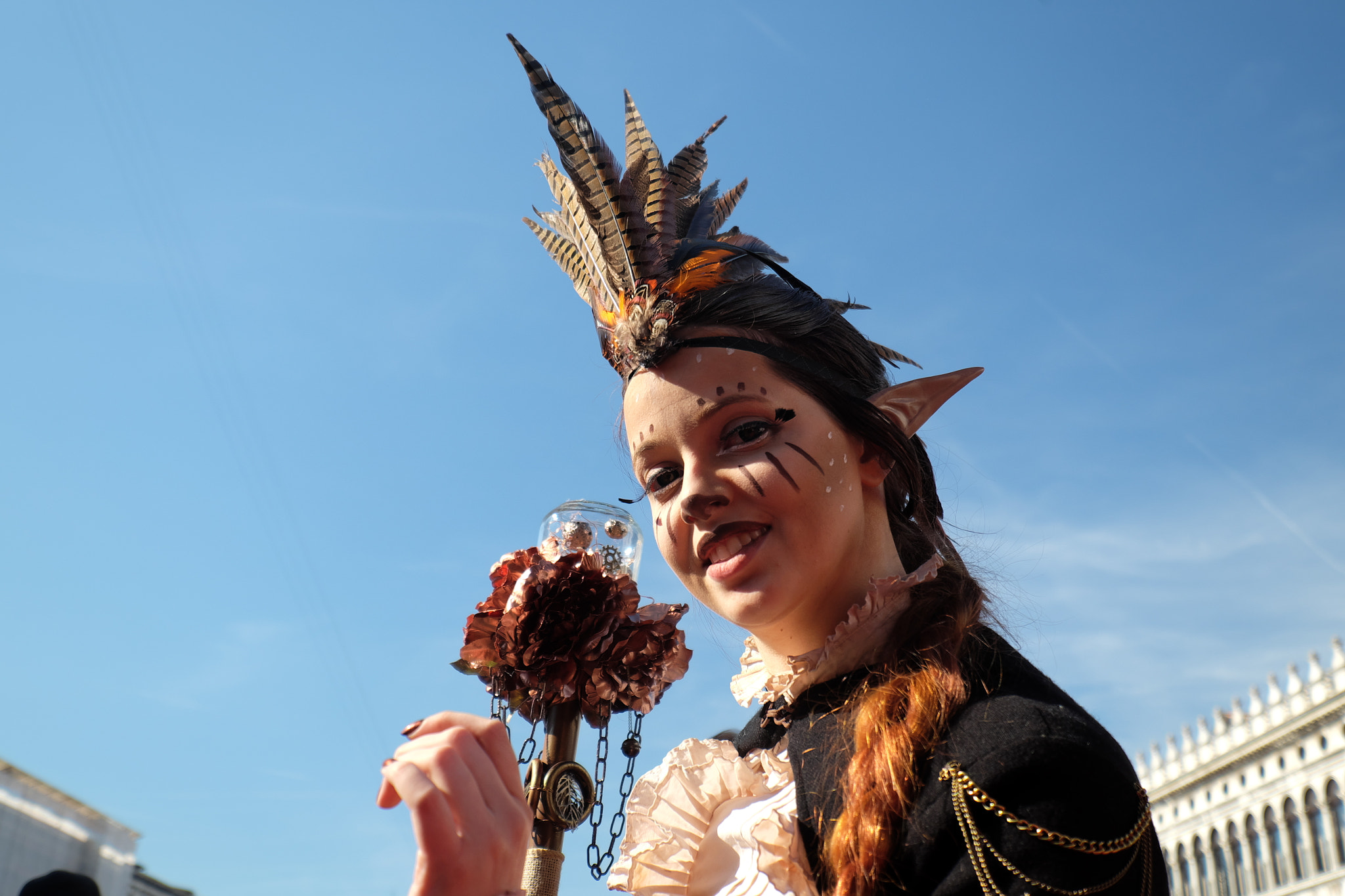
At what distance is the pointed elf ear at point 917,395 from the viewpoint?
2877 mm

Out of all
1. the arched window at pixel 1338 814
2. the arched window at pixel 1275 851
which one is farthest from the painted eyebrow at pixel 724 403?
the arched window at pixel 1275 851

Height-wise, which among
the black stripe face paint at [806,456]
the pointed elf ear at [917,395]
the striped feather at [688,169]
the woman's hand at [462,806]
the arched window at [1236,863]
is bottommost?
the woman's hand at [462,806]

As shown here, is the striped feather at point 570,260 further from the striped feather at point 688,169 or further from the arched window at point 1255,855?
the arched window at point 1255,855

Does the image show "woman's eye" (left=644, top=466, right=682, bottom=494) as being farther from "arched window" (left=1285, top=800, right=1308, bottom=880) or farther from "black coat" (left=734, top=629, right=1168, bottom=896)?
"arched window" (left=1285, top=800, right=1308, bottom=880)

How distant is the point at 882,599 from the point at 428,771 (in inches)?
47.8

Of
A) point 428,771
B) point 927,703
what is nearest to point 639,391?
point 927,703

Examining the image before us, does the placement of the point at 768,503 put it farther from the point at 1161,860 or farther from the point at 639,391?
the point at 1161,860

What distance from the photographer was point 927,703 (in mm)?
2188

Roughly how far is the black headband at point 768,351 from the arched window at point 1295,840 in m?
50.4

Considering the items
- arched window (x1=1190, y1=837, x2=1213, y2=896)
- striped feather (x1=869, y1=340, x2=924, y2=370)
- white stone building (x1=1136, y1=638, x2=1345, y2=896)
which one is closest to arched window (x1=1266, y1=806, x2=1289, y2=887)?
white stone building (x1=1136, y1=638, x2=1345, y2=896)

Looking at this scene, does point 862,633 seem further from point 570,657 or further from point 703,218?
point 703,218

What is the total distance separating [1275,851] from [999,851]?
5305 centimetres

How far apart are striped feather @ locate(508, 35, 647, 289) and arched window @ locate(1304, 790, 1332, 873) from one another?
4967 centimetres

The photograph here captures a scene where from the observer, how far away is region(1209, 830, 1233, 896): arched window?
48.7 metres
